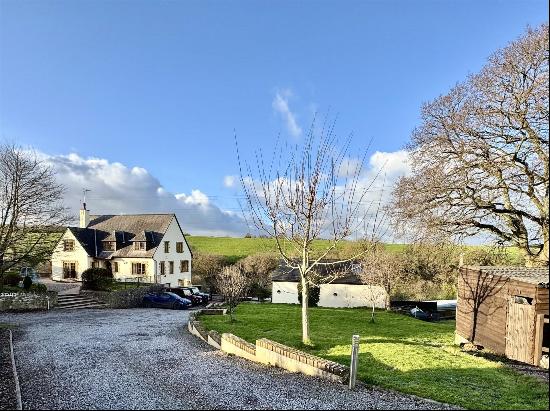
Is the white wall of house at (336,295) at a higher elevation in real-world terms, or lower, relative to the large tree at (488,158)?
lower

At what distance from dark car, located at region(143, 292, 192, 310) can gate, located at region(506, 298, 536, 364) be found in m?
24.7

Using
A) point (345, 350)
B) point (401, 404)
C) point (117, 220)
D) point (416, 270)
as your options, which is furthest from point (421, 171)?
point (117, 220)

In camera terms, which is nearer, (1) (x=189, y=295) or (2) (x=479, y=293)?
(2) (x=479, y=293)

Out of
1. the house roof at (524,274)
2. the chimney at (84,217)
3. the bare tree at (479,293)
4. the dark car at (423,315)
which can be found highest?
the chimney at (84,217)

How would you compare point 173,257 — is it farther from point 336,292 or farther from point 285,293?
point 336,292

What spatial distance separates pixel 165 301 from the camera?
33.0 meters

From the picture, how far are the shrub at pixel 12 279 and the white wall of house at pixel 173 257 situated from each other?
1220cm

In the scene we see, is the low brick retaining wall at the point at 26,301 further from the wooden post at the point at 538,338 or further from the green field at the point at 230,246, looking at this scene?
the wooden post at the point at 538,338

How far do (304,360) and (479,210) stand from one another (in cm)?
1124

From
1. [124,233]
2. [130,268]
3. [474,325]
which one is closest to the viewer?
[474,325]

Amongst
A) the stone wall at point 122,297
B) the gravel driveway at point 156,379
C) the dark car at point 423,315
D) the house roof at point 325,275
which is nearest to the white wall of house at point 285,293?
the house roof at point 325,275

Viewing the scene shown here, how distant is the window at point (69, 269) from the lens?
44.1m

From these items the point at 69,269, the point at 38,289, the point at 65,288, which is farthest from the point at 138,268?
the point at 38,289

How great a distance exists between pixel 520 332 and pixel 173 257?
3873 centimetres
